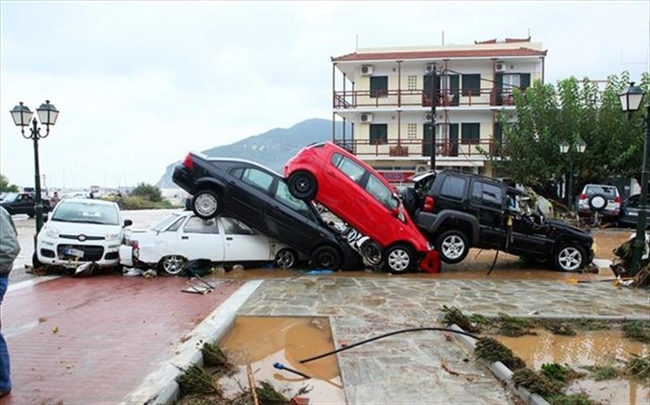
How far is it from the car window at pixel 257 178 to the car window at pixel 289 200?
0.24m

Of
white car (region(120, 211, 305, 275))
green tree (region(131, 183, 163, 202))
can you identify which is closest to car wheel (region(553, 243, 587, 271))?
white car (region(120, 211, 305, 275))

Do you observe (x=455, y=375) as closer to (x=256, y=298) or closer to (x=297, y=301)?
(x=297, y=301)

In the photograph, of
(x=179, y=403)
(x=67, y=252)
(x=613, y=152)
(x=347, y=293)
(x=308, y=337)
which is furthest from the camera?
(x=613, y=152)

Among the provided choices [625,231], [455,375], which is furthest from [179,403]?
[625,231]

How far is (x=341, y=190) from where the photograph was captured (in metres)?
10.6

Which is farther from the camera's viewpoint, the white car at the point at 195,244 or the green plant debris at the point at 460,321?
the white car at the point at 195,244

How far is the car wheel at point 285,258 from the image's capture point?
1111cm

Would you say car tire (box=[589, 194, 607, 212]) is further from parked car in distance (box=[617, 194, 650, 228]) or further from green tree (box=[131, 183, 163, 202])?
green tree (box=[131, 183, 163, 202])

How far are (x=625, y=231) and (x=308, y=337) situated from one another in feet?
62.7

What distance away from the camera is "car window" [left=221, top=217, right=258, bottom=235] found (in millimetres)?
10797

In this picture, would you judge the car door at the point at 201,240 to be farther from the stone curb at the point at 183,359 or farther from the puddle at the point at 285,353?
the puddle at the point at 285,353

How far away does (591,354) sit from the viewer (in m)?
5.47

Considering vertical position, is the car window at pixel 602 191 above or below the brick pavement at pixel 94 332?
above

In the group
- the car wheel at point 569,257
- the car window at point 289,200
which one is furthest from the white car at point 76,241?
the car wheel at point 569,257
